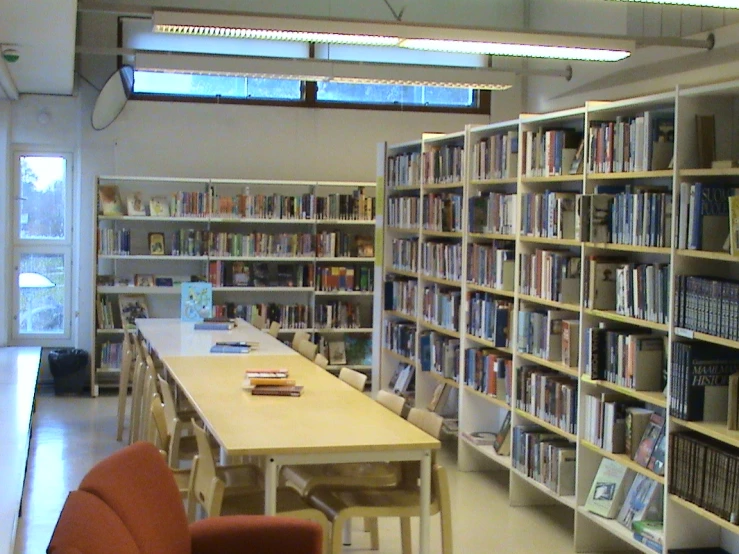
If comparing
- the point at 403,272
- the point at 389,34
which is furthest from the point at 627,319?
the point at 403,272

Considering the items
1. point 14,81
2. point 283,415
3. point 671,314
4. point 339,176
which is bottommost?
point 283,415

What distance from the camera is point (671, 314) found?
4.85 metres

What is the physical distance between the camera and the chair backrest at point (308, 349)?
7.25 m

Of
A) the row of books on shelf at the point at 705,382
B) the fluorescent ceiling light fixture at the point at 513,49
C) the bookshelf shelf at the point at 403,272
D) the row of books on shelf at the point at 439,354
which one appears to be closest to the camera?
the row of books on shelf at the point at 705,382

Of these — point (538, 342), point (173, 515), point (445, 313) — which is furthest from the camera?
point (445, 313)

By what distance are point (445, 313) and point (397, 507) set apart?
3.38 meters

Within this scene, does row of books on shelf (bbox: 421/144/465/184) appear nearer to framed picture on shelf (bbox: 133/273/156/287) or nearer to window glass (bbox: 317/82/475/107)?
window glass (bbox: 317/82/475/107)

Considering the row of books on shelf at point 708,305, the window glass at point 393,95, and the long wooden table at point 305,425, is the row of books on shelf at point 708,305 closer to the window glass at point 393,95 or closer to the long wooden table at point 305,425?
the long wooden table at point 305,425

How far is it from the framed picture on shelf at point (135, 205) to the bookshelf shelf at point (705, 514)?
6638 mm

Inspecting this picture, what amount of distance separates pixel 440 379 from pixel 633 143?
10.5ft

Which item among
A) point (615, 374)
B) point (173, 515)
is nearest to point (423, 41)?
point (615, 374)

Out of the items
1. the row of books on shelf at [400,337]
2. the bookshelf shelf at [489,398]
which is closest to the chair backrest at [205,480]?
the bookshelf shelf at [489,398]

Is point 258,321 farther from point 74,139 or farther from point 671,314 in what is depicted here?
point 671,314

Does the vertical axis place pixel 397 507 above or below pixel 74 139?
below
